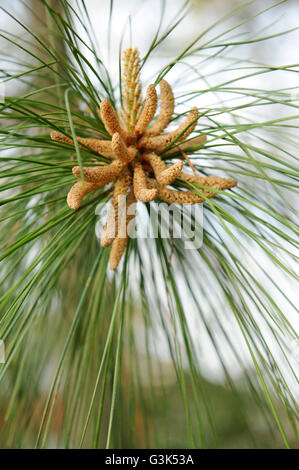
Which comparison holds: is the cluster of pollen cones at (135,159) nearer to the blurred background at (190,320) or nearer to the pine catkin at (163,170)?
the pine catkin at (163,170)

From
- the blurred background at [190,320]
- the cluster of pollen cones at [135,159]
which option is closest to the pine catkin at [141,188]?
the cluster of pollen cones at [135,159]

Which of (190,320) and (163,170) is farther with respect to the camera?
(190,320)

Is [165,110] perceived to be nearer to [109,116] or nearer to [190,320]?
[109,116]

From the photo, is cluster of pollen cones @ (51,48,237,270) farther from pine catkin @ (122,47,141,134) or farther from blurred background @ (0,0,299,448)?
blurred background @ (0,0,299,448)

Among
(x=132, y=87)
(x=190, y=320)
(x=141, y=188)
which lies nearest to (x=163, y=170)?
(x=141, y=188)

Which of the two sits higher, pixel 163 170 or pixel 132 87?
pixel 132 87

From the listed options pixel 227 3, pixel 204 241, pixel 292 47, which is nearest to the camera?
pixel 204 241

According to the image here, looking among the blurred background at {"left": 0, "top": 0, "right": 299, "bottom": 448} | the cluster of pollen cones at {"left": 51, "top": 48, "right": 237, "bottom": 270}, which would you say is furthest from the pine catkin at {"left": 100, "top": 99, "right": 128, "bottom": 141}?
the blurred background at {"left": 0, "top": 0, "right": 299, "bottom": 448}
